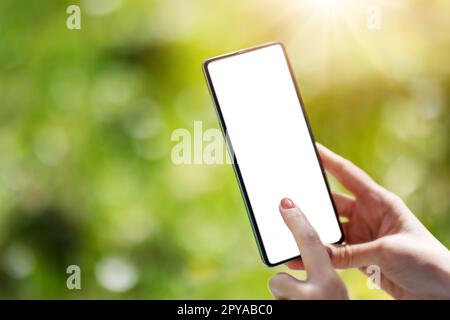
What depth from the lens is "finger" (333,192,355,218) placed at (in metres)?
0.84

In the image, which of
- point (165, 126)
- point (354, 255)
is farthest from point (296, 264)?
point (165, 126)

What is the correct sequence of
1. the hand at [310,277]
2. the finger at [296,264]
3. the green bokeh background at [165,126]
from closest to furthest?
the hand at [310,277] → the finger at [296,264] → the green bokeh background at [165,126]

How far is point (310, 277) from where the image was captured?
0.64 metres

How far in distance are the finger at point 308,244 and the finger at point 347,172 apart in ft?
0.49

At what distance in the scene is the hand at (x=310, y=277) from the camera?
63 cm

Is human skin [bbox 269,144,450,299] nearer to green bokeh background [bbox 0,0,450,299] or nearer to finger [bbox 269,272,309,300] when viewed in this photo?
finger [bbox 269,272,309,300]

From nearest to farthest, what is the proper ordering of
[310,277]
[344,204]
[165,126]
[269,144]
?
[310,277], [269,144], [344,204], [165,126]

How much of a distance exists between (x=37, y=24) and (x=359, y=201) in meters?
A: 0.68

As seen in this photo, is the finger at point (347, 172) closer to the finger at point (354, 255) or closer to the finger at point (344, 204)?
the finger at point (344, 204)

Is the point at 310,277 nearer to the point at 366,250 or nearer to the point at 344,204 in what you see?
the point at 366,250

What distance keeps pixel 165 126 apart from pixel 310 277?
1.66 feet

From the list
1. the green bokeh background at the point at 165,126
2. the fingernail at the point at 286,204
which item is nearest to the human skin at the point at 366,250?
the fingernail at the point at 286,204
